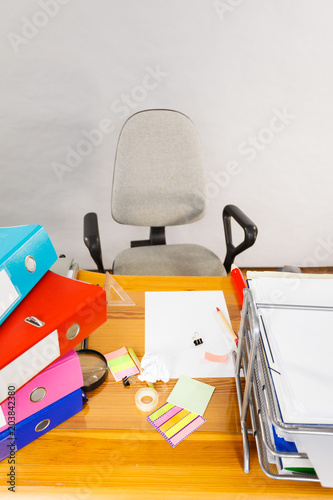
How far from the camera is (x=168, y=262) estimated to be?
148cm

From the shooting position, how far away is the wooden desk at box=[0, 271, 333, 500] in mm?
566

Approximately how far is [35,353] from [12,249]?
0.69ft

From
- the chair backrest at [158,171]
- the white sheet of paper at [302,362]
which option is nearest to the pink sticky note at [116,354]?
the white sheet of paper at [302,362]

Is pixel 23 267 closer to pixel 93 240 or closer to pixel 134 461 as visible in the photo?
pixel 134 461

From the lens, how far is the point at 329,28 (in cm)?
167

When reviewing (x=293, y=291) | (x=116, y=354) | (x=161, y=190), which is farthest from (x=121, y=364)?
(x=161, y=190)

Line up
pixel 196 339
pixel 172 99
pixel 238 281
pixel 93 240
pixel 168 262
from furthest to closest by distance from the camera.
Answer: pixel 172 99
pixel 168 262
pixel 93 240
pixel 238 281
pixel 196 339

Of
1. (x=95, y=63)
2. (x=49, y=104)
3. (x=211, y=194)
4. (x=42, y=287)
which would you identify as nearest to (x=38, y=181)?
(x=49, y=104)

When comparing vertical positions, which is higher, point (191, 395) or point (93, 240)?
point (93, 240)

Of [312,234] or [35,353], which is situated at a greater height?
[35,353]

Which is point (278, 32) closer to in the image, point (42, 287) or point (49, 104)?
point (49, 104)

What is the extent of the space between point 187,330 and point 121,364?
0.63 ft

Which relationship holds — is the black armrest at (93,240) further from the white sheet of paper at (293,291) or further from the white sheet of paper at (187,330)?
the white sheet of paper at (293,291)

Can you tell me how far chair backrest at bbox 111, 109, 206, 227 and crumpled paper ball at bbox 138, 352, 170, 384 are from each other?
0.90 meters
